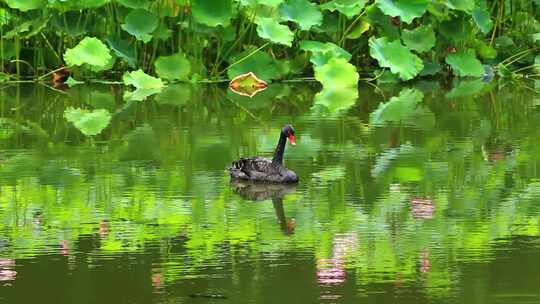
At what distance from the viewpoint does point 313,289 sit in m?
5.42

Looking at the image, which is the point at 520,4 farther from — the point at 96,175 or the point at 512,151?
the point at 96,175

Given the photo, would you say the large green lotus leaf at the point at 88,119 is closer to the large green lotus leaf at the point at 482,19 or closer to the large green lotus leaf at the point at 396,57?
the large green lotus leaf at the point at 396,57

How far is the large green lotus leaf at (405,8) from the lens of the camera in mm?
13516

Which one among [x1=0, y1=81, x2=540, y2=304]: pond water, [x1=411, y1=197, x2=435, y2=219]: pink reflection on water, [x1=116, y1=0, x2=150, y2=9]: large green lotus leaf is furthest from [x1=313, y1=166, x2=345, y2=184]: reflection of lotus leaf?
[x1=116, y1=0, x2=150, y2=9]: large green lotus leaf

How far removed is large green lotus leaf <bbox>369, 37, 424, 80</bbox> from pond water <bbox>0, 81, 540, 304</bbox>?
47.8 inches

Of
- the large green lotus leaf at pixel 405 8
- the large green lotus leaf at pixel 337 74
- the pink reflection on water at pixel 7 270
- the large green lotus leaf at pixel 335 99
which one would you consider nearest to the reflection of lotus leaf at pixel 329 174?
the pink reflection on water at pixel 7 270

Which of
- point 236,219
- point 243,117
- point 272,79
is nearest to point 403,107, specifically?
point 243,117

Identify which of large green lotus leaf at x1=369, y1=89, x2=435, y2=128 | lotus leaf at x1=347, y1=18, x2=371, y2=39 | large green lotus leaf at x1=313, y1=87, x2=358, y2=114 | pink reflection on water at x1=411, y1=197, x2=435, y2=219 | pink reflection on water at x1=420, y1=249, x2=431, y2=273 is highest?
lotus leaf at x1=347, y1=18, x2=371, y2=39

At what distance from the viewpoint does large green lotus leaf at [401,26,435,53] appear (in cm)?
1422

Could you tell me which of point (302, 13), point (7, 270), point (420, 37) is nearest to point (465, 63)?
point (420, 37)

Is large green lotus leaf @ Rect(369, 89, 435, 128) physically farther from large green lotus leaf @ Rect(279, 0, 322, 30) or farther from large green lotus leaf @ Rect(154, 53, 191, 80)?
large green lotus leaf @ Rect(154, 53, 191, 80)

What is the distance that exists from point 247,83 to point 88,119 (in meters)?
2.80

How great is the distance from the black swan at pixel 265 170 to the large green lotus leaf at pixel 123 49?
5668 millimetres

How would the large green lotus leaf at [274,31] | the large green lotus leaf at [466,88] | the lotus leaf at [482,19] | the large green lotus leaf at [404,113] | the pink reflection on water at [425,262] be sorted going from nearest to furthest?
the pink reflection on water at [425,262] → the large green lotus leaf at [404,113] → the large green lotus leaf at [466,88] → the large green lotus leaf at [274,31] → the lotus leaf at [482,19]
